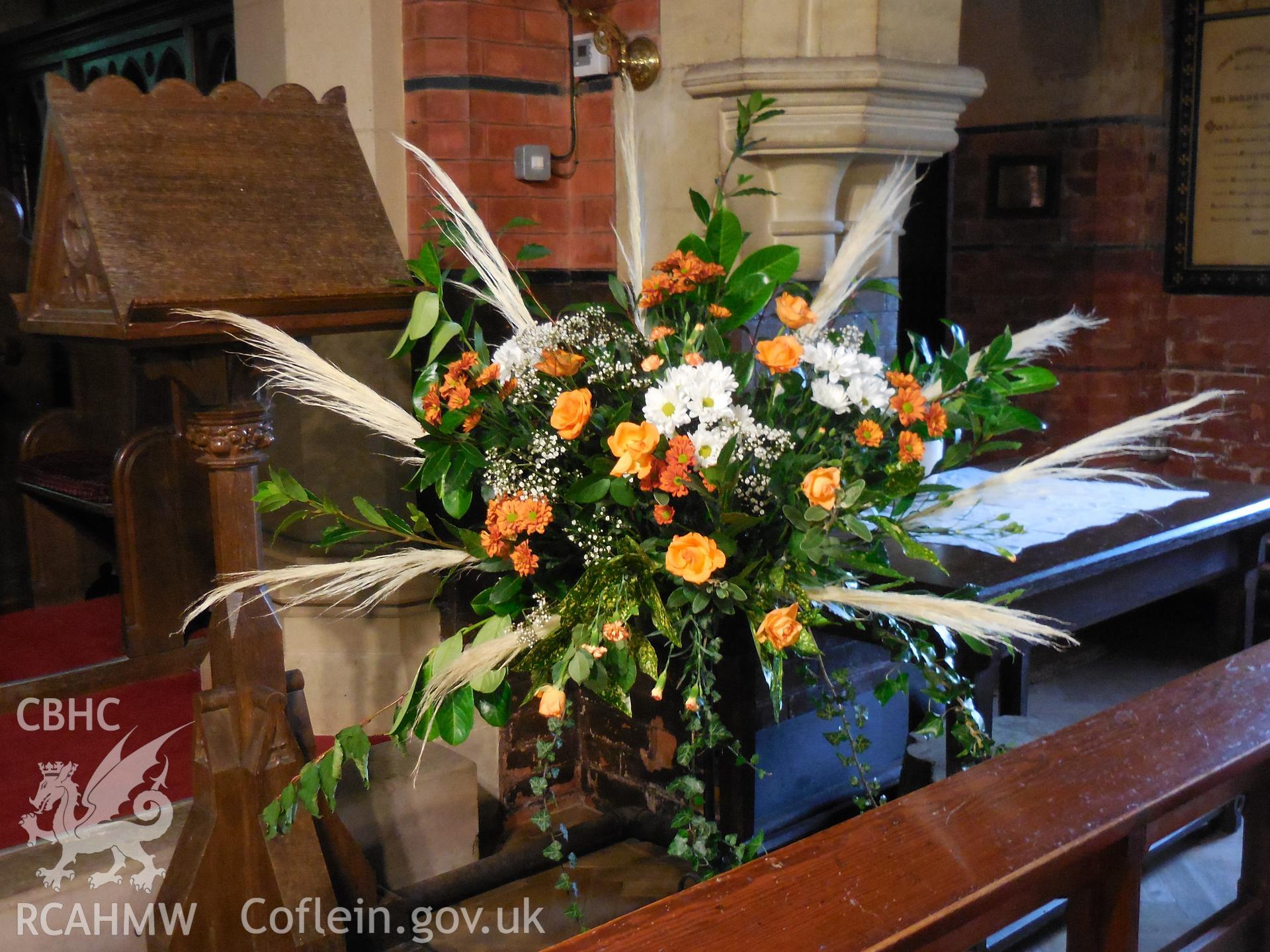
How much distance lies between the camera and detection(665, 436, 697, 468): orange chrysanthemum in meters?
1.42

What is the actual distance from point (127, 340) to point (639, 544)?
75cm

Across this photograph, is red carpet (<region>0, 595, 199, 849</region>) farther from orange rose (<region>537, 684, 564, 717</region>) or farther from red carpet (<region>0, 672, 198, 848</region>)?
orange rose (<region>537, 684, 564, 717</region>)

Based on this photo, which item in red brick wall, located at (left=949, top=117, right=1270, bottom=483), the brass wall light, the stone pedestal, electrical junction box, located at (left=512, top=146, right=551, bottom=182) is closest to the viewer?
the stone pedestal

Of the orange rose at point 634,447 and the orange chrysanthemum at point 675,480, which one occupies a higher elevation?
the orange rose at point 634,447

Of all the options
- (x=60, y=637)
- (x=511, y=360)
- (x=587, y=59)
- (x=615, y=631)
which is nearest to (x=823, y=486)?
(x=615, y=631)

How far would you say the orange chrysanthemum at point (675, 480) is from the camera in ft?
4.66

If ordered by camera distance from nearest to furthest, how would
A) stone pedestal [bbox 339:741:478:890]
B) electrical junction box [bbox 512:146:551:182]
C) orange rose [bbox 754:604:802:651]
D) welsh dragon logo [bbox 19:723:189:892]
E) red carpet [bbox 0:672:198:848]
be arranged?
orange rose [bbox 754:604:802:651] < welsh dragon logo [bbox 19:723:189:892] < red carpet [bbox 0:672:198:848] < stone pedestal [bbox 339:741:478:890] < electrical junction box [bbox 512:146:551:182]

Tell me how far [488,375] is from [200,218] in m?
0.54

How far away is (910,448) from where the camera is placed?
1459 millimetres

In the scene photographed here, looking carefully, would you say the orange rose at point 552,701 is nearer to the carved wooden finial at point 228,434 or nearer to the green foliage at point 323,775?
the green foliage at point 323,775

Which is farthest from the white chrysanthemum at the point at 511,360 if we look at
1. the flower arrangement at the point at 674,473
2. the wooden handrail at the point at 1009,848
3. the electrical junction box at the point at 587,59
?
the electrical junction box at the point at 587,59

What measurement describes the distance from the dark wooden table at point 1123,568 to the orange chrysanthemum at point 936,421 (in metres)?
0.53

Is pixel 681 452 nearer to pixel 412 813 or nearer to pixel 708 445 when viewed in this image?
→ pixel 708 445

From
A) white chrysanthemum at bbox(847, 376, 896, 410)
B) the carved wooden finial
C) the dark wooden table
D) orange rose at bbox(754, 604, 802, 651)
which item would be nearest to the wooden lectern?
the carved wooden finial
